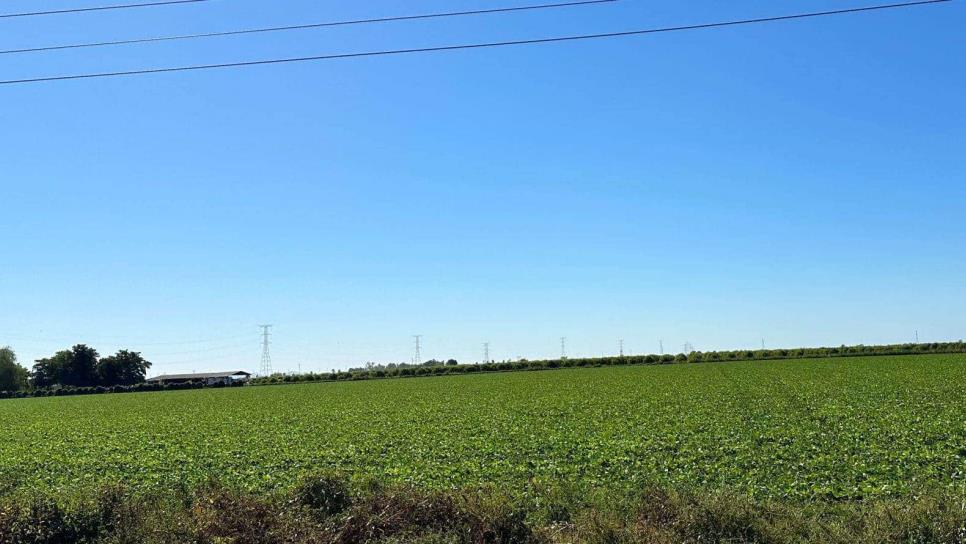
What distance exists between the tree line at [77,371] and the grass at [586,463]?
373 ft

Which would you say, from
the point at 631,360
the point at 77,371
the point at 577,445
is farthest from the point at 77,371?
the point at 577,445

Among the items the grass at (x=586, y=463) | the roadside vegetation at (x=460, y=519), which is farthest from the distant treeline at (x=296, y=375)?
the roadside vegetation at (x=460, y=519)

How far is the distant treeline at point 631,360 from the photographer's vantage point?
77625mm

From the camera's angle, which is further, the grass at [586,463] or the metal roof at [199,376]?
the metal roof at [199,376]

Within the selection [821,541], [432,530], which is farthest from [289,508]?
[821,541]

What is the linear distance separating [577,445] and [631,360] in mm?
73474

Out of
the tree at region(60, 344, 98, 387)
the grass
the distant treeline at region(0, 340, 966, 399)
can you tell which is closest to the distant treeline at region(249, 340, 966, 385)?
the distant treeline at region(0, 340, 966, 399)

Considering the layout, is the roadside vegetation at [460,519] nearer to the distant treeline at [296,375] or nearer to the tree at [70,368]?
the distant treeline at [296,375]

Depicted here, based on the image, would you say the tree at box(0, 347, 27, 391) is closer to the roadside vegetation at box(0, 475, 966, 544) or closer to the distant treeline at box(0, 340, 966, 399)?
the distant treeline at box(0, 340, 966, 399)

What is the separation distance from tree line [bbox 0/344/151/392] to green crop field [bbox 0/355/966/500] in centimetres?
11303

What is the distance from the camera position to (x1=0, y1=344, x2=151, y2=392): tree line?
134 meters

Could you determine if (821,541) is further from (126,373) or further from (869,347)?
(126,373)

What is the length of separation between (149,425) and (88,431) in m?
2.75

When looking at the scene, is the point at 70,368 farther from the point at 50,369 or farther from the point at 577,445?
the point at 577,445
